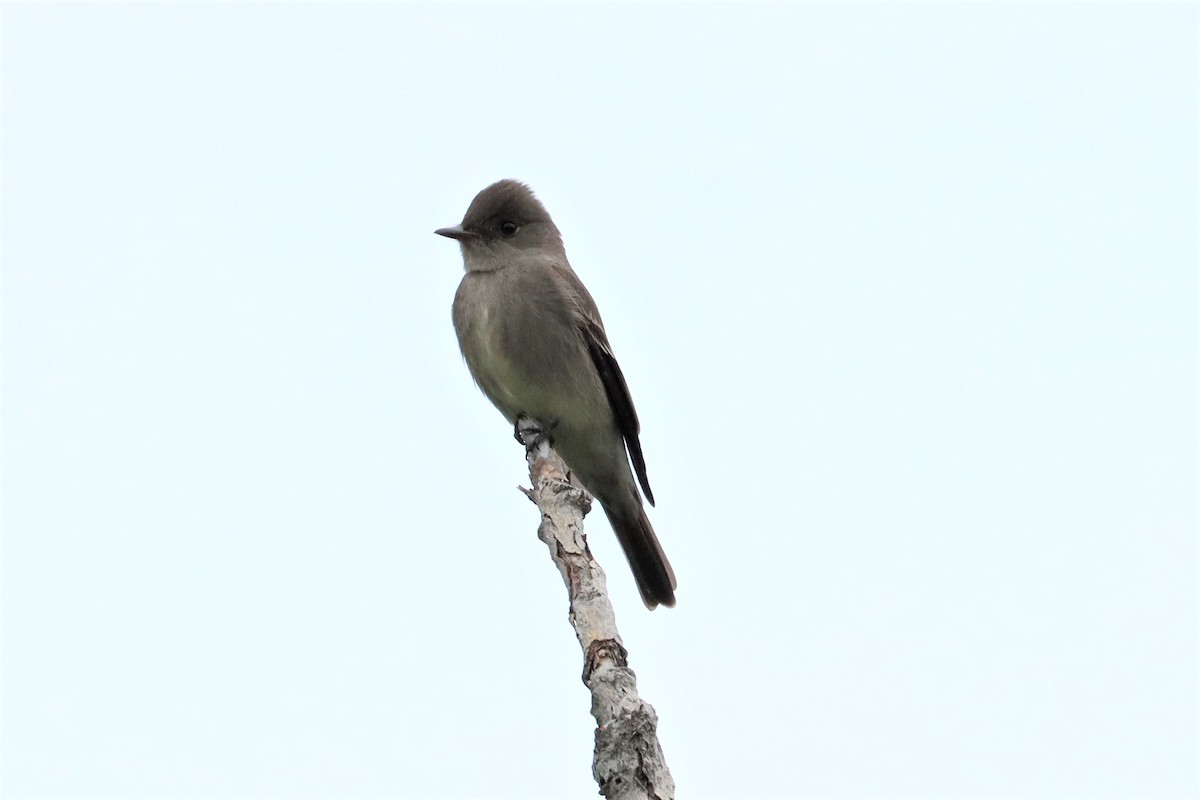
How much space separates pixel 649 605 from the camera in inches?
357

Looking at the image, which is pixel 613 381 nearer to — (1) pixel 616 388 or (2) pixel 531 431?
(1) pixel 616 388

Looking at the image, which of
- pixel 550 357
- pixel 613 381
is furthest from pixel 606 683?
pixel 613 381

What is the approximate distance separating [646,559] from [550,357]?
146 cm

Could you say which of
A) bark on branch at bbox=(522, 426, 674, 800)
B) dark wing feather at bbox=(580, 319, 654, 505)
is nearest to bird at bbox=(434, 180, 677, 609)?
dark wing feather at bbox=(580, 319, 654, 505)

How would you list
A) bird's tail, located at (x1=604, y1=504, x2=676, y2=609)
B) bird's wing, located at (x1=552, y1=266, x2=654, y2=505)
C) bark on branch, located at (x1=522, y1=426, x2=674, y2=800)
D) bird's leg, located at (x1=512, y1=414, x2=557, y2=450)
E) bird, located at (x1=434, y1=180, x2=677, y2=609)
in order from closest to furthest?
1. bark on branch, located at (x1=522, y1=426, x2=674, y2=800)
2. bird's leg, located at (x1=512, y1=414, x2=557, y2=450)
3. bird, located at (x1=434, y1=180, x2=677, y2=609)
4. bird's wing, located at (x1=552, y1=266, x2=654, y2=505)
5. bird's tail, located at (x1=604, y1=504, x2=676, y2=609)

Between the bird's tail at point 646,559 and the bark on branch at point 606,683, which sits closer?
the bark on branch at point 606,683

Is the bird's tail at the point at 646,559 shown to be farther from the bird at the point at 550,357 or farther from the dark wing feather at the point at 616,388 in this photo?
the dark wing feather at the point at 616,388

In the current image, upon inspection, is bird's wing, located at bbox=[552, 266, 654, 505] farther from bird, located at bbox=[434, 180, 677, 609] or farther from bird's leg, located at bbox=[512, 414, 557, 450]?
bird's leg, located at bbox=[512, 414, 557, 450]

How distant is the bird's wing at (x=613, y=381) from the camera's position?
898 centimetres

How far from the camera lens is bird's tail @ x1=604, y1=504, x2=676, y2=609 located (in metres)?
9.11

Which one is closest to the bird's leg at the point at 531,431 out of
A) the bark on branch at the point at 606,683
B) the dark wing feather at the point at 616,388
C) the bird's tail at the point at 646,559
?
the dark wing feather at the point at 616,388

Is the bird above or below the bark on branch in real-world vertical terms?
above

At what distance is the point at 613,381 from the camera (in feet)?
29.5

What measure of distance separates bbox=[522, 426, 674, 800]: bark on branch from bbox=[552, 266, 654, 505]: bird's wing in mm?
3340
